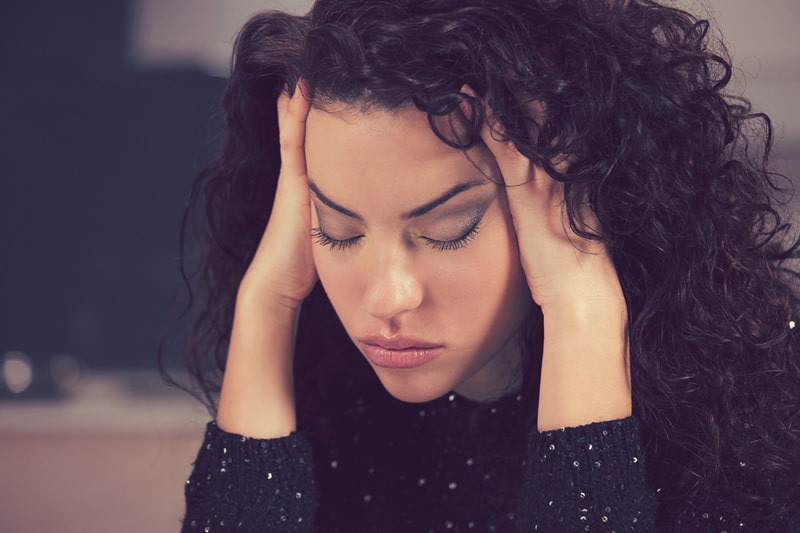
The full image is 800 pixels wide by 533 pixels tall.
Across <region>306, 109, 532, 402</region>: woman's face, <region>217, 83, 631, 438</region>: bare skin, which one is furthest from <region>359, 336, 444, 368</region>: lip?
<region>217, 83, 631, 438</region>: bare skin

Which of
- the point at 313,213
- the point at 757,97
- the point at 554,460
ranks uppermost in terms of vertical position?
the point at 757,97

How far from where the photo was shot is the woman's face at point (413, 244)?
0.72 m

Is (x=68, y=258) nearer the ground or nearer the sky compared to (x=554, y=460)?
nearer the sky

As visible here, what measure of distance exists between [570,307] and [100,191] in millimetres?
1375

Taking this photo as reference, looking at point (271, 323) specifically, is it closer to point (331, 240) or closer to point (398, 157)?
point (331, 240)

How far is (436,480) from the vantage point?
0.99 metres

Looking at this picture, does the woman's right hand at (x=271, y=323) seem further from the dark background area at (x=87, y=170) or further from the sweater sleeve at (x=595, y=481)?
the dark background area at (x=87, y=170)

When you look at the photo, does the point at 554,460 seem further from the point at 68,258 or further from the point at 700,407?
the point at 68,258

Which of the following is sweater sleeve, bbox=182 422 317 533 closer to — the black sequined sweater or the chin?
the black sequined sweater

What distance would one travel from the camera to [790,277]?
37.2 inches

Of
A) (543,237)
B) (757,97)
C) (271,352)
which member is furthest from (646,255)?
(757,97)

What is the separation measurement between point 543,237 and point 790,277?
37 cm

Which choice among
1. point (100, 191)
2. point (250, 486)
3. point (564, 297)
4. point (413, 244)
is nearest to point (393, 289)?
point (413, 244)

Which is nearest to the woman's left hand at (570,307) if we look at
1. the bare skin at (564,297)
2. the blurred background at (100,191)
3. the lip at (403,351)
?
the bare skin at (564,297)
